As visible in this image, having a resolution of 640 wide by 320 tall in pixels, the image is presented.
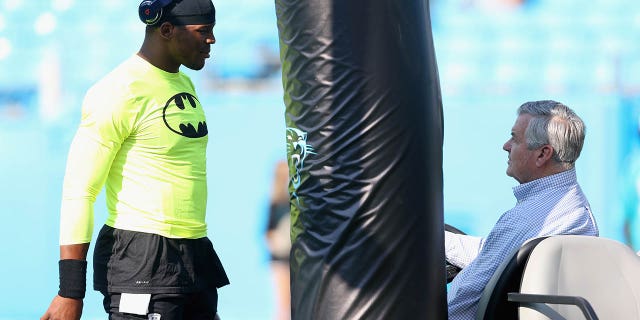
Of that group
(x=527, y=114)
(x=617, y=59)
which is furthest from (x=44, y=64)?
(x=527, y=114)

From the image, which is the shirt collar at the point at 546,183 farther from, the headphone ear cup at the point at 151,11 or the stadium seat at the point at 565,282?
A: the headphone ear cup at the point at 151,11

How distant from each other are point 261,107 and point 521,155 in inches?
Answer: 130

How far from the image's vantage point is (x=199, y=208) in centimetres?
306

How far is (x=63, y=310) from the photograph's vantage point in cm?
281

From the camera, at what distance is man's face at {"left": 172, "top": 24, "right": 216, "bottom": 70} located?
3070 millimetres

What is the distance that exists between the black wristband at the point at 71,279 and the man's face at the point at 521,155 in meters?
1.35

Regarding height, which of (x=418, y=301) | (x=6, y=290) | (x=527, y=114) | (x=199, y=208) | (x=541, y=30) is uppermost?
(x=541, y=30)

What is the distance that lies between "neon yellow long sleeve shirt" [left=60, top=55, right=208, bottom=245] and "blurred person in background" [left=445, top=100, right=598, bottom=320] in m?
0.83

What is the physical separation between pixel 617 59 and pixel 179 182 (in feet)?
13.4

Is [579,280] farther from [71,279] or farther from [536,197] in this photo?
[71,279]

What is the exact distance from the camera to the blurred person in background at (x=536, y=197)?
117 inches

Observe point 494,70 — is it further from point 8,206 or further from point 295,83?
point 295,83

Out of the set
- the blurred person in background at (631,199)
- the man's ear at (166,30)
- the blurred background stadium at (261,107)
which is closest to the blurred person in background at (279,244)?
the blurred background stadium at (261,107)

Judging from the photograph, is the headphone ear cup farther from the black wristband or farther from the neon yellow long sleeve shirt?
the black wristband
